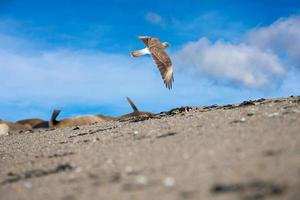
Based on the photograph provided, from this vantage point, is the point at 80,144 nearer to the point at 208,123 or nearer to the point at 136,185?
the point at 208,123

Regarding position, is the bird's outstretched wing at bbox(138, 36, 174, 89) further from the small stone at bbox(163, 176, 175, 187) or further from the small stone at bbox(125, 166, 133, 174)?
the small stone at bbox(163, 176, 175, 187)

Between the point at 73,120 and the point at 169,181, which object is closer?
the point at 169,181

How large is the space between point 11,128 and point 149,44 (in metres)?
7.35

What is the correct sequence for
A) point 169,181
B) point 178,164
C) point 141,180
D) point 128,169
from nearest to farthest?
point 169,181 → point 141,180 → point 178,164 → point 128,169

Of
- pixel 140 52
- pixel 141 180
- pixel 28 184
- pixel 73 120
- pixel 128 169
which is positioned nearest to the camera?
pixel 141 180

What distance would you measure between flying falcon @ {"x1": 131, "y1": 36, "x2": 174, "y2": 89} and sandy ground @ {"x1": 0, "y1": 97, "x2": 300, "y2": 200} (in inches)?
155

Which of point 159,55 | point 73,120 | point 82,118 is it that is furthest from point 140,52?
point 82,118

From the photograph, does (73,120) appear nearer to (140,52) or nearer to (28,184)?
(140,52)

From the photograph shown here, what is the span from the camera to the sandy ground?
15.3 ft

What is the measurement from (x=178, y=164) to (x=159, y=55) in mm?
7954

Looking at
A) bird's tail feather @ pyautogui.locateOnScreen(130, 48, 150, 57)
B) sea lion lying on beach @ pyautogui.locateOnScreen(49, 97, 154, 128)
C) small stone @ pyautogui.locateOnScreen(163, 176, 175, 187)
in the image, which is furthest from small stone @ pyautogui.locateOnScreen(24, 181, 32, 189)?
sea lion lying on beach @ pyautogui.locateOnScreen(49, 97, 154, 128)

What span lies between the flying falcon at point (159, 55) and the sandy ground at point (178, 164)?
155 inches

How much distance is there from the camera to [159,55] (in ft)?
44.0

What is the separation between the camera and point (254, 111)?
362 inches
